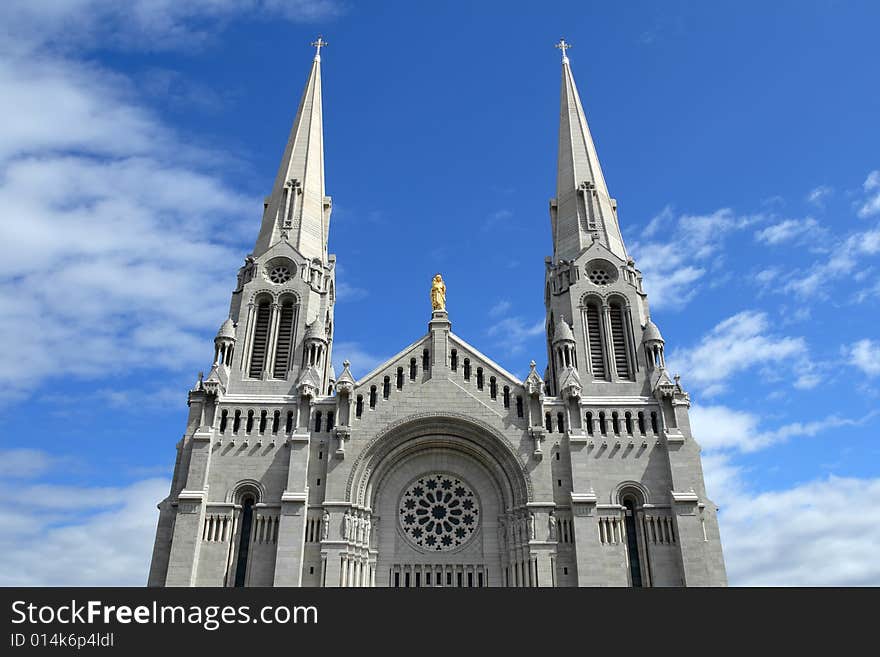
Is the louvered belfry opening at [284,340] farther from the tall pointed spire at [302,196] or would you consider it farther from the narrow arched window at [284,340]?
the tall pointed spire at [302,196]

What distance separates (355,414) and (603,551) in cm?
1328

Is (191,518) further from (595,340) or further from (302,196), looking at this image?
(595,340)

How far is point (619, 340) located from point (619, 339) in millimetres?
63

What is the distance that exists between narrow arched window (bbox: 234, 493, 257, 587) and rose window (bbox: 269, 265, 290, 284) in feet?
40.7

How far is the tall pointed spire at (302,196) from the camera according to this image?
41.7 m

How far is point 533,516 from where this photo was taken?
3203 cm

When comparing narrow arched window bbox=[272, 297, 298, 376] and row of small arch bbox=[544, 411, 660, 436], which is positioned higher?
narrow arched window bbox=[272, 297, 298, 376]

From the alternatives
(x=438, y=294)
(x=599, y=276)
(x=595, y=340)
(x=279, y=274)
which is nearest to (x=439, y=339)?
(x=438, y=294)

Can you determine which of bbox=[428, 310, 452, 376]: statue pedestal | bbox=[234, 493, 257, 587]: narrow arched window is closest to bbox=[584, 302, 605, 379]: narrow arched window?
bbox=[428, 310, 452, 376]: statue pedestal

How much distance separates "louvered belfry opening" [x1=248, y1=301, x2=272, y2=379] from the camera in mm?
37156

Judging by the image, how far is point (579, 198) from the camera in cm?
4366

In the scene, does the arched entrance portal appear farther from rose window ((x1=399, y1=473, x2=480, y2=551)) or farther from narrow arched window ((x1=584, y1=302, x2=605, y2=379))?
narrow arched window ((x1=584, y1=302, x2=605, y2=379))

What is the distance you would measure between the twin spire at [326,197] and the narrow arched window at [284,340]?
3.55 metres
